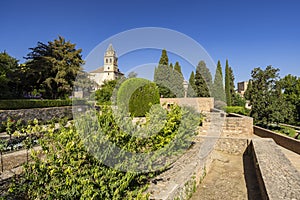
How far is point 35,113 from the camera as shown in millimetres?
11398

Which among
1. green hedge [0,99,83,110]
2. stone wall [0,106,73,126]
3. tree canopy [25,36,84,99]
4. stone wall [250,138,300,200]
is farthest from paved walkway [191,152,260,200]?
tree canopy [25,36,84,99]

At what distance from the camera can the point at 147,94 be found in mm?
12172

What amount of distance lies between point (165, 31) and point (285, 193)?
353cm

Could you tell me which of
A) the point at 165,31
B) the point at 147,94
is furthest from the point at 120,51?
the point at 147,94

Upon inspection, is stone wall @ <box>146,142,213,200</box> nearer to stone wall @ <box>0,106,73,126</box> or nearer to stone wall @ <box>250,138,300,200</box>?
stone wall @ <box>250,138,300,200</box>

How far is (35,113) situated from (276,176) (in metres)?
12.3

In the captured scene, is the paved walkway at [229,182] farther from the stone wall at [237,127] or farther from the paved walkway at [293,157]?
the stone wall at [237,127]

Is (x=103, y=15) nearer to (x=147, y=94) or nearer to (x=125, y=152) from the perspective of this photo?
(x=147, y=94)

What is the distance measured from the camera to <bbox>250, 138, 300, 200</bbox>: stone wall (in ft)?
8.96

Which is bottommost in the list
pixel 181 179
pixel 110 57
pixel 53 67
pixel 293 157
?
pixel 293 157

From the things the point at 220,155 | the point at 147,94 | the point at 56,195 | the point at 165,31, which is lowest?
the point at 220,155

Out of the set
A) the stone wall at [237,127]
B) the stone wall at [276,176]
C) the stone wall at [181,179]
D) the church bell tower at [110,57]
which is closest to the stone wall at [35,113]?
the church bell tower at [110,57]

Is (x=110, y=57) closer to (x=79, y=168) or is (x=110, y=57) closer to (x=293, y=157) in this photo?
(x=79, y=168)

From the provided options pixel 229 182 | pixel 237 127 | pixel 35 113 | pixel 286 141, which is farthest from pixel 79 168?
pixel 35 113
